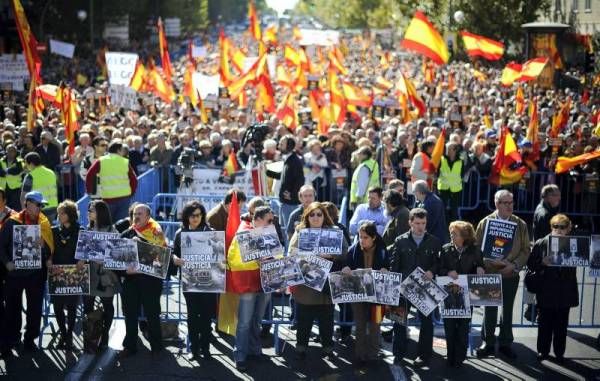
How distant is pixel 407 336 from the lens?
10.1m

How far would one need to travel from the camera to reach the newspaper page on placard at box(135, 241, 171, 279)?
938 centimetres

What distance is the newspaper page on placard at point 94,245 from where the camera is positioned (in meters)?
9.45

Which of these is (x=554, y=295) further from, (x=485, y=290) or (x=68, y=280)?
(x=68, y=280)

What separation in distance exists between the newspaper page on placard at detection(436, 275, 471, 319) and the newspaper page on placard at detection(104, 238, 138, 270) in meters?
2.86

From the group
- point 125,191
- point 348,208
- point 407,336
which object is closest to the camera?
point 407,336

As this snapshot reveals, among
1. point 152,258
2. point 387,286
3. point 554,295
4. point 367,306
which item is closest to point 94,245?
point 152,258

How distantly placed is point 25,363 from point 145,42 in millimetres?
71606

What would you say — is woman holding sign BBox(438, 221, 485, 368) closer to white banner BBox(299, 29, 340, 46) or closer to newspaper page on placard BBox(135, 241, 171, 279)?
newspaper page on placard BBox(135, 241, 171, 279)

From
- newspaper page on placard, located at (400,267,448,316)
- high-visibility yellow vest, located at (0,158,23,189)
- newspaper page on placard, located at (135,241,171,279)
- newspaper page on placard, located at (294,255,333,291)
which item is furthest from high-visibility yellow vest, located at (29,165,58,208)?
newspaper page on placard, located at (400,267,448,316)

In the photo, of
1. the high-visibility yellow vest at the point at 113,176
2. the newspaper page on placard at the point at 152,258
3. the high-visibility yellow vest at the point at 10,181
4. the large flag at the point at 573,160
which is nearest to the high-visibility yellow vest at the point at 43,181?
the high-visibility yellow vest at the point at 113,176

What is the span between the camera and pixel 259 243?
925cm

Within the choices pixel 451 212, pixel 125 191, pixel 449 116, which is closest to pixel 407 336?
pixel 125 191

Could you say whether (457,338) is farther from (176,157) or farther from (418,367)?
(176,157)

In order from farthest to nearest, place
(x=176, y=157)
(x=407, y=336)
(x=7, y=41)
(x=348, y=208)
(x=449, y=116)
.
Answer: (x=7, y=41)
(x=449, y=116)
(x=176, y=157)
(x=348, y=208)
(x=407, y=336)
